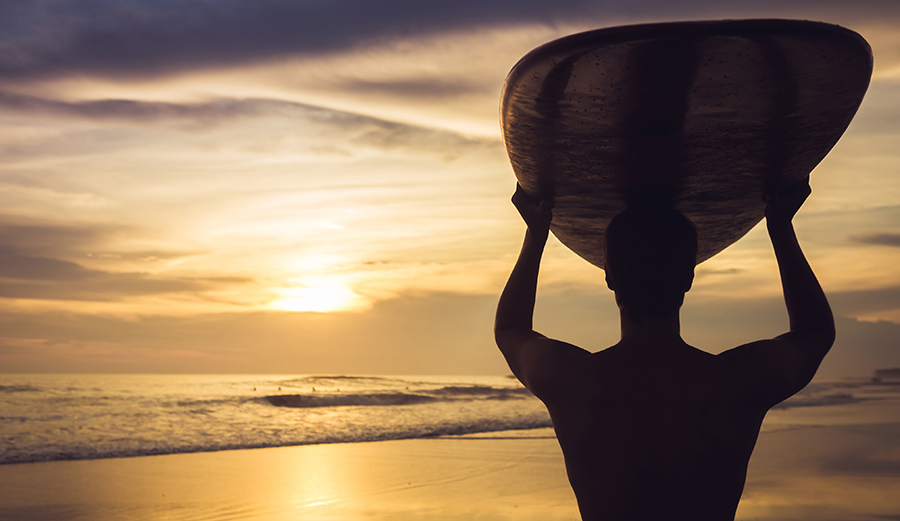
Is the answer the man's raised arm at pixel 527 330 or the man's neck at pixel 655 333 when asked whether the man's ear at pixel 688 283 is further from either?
the man's raised arm at pixel 527 330

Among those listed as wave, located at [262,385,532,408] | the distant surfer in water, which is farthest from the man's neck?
wave, located at [262,385,532,408]

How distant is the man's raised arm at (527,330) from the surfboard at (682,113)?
27 centimetres

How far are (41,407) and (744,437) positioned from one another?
20998 millimetres

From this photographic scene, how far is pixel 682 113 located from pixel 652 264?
478 mm

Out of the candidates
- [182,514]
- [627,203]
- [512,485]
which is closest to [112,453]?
[182,514]

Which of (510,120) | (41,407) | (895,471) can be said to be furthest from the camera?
(41,407)

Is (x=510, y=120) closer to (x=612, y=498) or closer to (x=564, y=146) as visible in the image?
(x=564, y=146)

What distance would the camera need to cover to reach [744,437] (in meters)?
1.36

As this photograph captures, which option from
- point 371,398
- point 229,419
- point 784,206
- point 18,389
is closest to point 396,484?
point 784,206

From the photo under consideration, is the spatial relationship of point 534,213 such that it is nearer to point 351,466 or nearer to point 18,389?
point 351,466

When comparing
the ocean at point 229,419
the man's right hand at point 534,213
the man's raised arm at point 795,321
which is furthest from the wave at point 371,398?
the man's raised arm at point 795,321

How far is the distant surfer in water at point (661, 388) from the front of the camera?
4.42 feet

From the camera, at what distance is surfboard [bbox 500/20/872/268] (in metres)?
1.40

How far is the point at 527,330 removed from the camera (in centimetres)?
157
